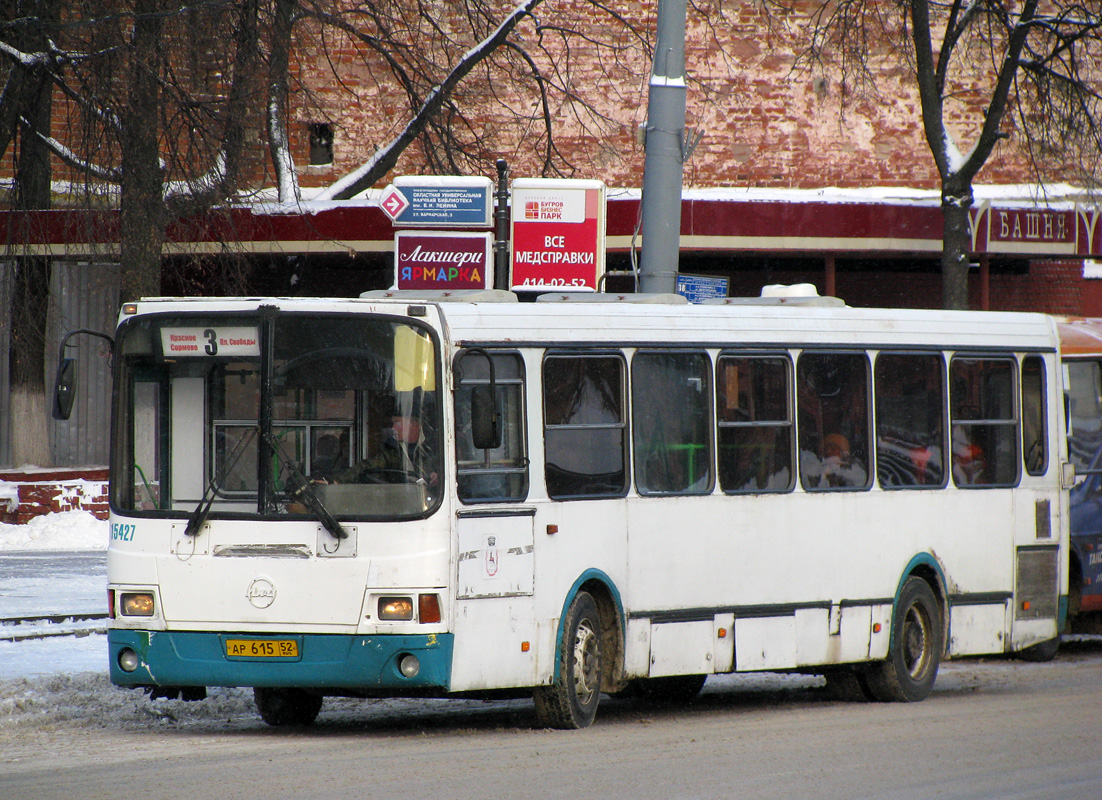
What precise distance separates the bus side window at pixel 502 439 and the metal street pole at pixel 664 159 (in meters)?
3.34

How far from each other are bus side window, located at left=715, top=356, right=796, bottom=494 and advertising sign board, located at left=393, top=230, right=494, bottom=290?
5529 mm

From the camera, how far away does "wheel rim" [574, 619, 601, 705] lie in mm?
9430

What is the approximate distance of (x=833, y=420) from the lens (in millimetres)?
11070

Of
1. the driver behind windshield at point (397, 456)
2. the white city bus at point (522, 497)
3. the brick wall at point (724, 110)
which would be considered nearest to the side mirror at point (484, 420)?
the white city bus at point (522, 497)

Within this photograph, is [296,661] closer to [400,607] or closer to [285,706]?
[400,607]

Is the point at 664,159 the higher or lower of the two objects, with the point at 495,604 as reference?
higher

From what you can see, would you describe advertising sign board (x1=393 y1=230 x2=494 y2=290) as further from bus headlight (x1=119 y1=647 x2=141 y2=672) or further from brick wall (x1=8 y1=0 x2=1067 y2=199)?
brick wall (x1=8 y1=0 x2=1067 y2=199)

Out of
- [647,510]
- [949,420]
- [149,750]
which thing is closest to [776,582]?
[647,510]

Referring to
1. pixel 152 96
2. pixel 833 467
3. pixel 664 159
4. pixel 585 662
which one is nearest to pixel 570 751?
pixel 585 662

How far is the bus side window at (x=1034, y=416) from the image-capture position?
12.4m

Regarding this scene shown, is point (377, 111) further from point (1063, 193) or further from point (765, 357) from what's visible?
point (765, 357)

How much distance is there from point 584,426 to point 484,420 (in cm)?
108

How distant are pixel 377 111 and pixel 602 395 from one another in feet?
67.4

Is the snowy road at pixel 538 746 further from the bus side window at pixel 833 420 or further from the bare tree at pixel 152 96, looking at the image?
the bare tree at pixel 152 96
